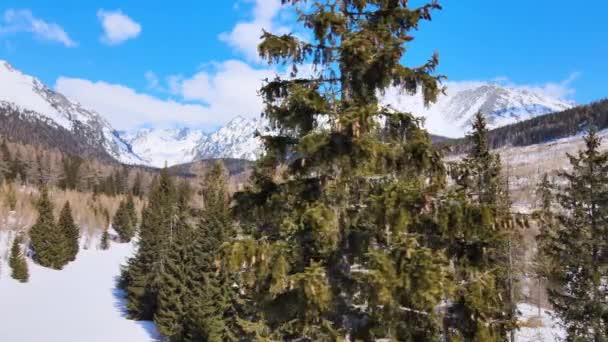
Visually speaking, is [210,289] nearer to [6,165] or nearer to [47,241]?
[47,241]

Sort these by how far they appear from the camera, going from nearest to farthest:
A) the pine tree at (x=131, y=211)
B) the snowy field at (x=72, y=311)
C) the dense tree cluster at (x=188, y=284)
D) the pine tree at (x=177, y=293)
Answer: the dense tree cluster at (x=188, y=284) < the pine tree at (x=177, y=293) < the snowy field at (x=72, y=311) < the pine tree at (x=131, y=211)

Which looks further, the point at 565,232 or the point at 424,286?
the point at 565,232

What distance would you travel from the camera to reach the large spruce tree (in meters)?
6.49

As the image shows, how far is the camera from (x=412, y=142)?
7.19 m

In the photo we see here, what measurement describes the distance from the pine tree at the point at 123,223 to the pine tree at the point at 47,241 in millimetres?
29579

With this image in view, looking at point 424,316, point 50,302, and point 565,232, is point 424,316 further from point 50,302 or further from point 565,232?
point 50,302

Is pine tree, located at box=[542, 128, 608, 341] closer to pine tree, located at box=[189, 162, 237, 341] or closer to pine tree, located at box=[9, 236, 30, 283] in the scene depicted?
pine tree, located at box=[189, 162, 237, 341]

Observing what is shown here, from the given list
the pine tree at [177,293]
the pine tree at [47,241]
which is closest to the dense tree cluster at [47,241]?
the pine tree at [47,241]

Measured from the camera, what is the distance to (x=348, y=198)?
7.39 metres

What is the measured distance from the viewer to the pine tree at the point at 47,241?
2419 inches

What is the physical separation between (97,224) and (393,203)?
311 feet

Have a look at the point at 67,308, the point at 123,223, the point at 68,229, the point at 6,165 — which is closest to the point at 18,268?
the point at 67,308

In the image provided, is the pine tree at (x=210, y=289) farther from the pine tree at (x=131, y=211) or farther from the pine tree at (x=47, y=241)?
the pine tree at (x=131, y=211)

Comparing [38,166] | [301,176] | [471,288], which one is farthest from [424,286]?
[38,166]
